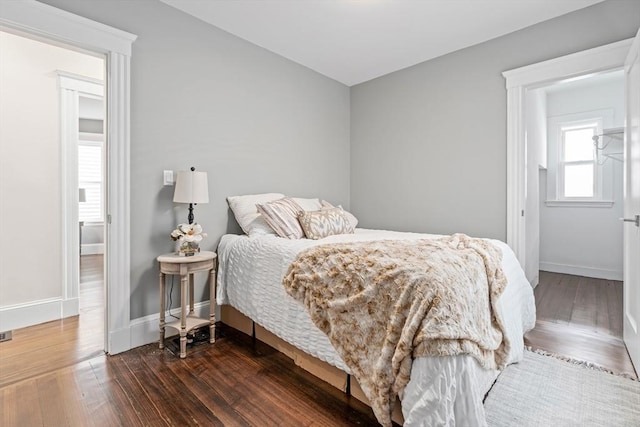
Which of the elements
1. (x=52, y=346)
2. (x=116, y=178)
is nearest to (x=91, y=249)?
(x=52, y=346)

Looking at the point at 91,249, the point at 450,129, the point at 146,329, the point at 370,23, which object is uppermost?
the point at 370,23

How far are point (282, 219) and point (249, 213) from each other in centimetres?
37

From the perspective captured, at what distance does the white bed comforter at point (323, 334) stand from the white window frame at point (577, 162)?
3.21 meters

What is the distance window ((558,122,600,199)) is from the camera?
443 centimetres

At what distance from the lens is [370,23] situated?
2732 mm

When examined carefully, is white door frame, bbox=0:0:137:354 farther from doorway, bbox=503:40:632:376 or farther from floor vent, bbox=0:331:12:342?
doorway, bbox=503:40:632:376

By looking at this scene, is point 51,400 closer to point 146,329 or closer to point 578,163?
point 146,329

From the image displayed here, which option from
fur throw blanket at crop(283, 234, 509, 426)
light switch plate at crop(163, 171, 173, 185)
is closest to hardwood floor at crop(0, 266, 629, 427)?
fur throw blanket at crop(283, 234, 509, 426)

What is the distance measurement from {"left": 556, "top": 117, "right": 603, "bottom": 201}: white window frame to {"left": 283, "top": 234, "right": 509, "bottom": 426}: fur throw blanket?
3852 mm

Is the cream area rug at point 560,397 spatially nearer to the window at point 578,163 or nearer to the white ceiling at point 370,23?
the white ceiling at point 370,23

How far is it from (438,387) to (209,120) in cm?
255

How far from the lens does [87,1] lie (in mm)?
2070

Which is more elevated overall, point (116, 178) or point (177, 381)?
point (116, 178)

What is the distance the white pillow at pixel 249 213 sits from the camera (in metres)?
2.64
